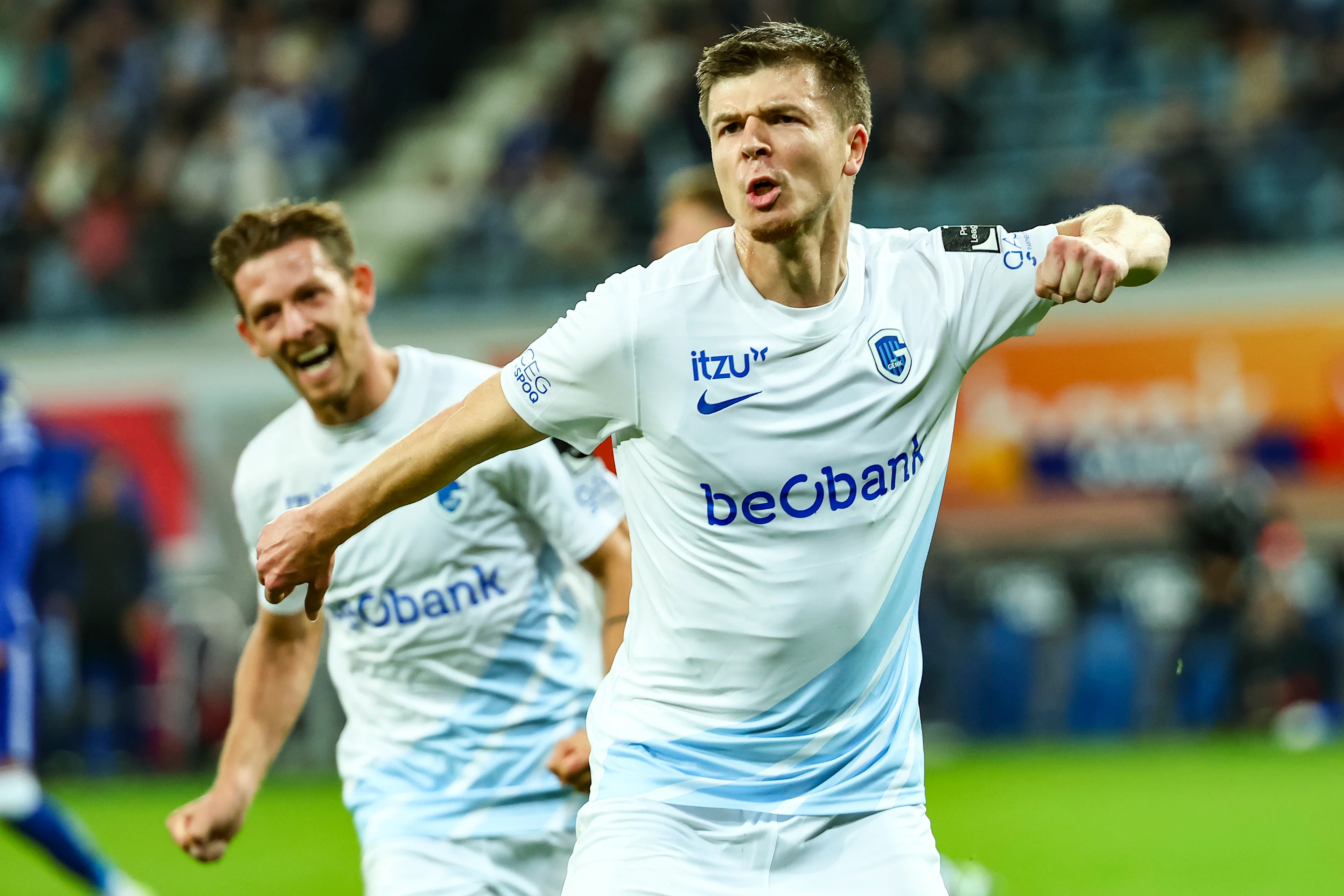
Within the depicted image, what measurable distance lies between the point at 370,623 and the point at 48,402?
1233 centimetres

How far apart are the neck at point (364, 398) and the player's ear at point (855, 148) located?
1.62 m

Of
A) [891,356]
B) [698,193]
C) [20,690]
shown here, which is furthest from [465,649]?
[20,690]

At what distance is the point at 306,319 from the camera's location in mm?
4586

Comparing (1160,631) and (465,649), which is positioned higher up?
(465,649)

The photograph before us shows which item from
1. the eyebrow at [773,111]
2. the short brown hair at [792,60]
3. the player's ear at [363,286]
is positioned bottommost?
the player's ear at [363,286]

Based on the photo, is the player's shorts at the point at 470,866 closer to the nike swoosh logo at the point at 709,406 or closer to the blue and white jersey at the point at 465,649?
the blue and white jersey at the point at 465,649

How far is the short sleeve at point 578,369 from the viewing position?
336cm

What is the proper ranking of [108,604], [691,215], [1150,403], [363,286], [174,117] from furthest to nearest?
[174,117] → [108,604] → [1150,403] → [691,215] → [363,286]

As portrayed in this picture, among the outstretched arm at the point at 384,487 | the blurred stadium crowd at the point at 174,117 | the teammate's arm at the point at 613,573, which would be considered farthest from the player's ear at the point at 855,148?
the blurred stadium crowd at the point at 174,117

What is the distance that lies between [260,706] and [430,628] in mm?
595

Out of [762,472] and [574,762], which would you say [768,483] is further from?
[574,762]

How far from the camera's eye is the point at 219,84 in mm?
19234

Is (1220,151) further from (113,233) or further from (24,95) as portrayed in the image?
(24,95)

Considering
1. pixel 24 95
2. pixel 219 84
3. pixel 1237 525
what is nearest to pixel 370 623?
pixel 1237 525
